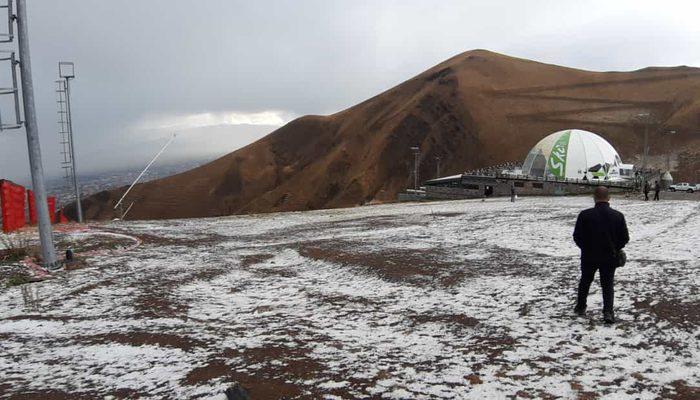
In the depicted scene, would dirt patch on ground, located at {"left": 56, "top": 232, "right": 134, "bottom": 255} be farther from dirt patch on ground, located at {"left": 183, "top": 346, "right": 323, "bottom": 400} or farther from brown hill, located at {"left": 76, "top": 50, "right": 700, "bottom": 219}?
brown hill, located at {"left": 76, "top": 50, "right": 700, "bottom": 219}

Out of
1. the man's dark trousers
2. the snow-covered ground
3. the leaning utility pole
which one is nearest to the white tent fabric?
the snow-covered ground

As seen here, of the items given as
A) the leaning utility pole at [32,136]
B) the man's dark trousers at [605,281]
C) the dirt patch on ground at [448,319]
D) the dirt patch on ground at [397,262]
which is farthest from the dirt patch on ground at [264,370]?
the leaning utility pole at [32,136]

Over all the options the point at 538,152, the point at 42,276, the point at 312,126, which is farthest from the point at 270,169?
the point at 42,276

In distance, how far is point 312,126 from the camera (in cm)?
11712

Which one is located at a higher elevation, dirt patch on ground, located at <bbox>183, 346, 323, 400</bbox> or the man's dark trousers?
the man's dark trousers

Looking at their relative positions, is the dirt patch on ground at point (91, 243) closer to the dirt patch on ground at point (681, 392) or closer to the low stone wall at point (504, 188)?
the dirt patch on ground at point (681, 392)

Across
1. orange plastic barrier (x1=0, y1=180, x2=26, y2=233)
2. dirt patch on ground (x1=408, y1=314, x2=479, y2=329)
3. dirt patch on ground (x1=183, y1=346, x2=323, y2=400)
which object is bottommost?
dirt patch on ground (x1=408, y1=314, x2=479, y2=329)

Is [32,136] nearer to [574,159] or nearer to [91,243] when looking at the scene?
[91,243]

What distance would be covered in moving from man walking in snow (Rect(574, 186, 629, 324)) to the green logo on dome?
48.2m

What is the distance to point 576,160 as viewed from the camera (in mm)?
50812

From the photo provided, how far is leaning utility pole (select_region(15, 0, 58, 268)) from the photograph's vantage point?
36.1 ft

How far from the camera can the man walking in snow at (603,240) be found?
638 cm

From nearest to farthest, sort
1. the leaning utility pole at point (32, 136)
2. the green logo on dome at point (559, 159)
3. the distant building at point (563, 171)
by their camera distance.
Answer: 1. the leaning utility pole at point (32, 136)
2. the distant building at point (563, 171)
3. the green logo on dome at point (559, 159)

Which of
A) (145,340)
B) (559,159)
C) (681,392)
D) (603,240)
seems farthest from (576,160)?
(145,340)
